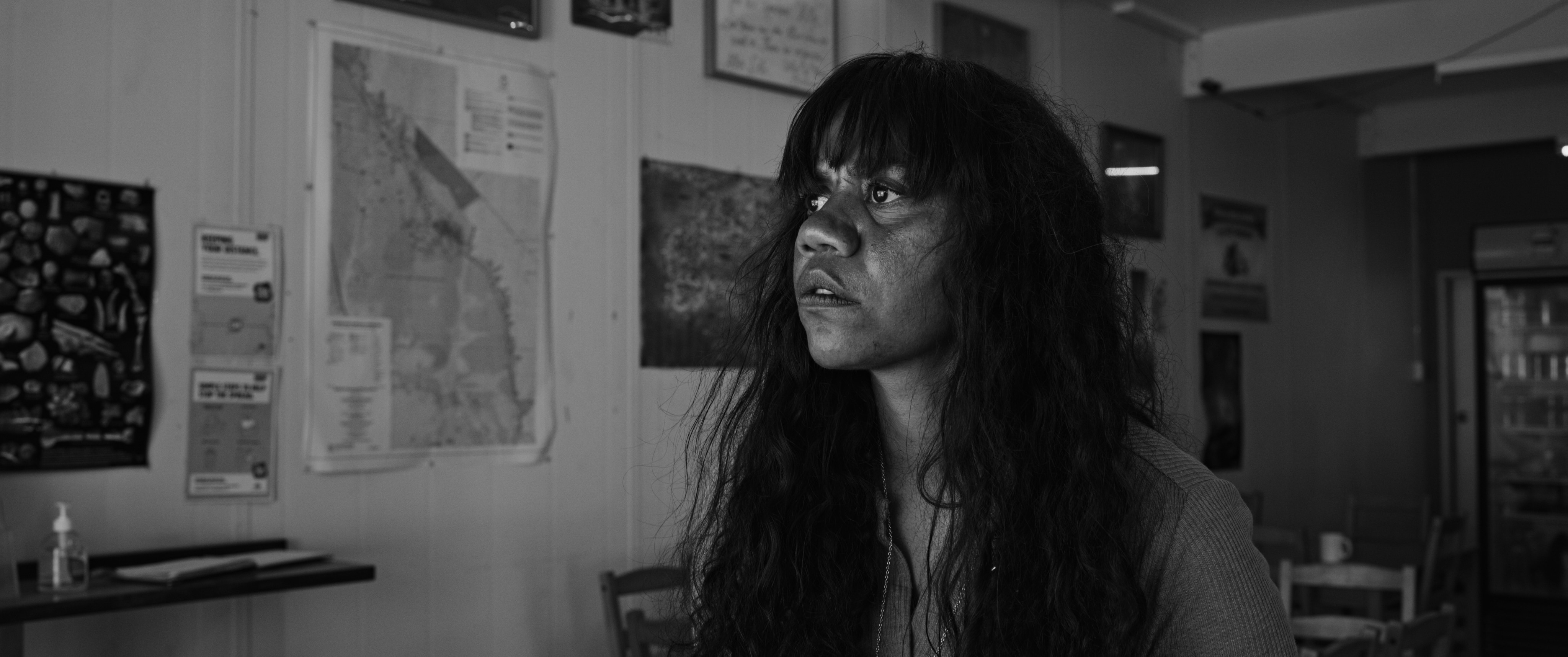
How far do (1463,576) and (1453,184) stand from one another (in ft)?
12.3

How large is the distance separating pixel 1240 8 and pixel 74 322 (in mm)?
5418

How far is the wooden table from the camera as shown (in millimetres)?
2377

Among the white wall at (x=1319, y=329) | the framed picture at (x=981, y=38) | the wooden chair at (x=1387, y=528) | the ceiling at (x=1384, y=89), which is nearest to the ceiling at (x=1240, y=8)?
the white wall at (x=1319, y=329)

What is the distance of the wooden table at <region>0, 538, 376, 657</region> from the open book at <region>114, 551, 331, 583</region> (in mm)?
12

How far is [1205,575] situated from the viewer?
1.04m

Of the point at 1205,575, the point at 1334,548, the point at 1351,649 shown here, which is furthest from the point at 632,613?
the point at 1334,548

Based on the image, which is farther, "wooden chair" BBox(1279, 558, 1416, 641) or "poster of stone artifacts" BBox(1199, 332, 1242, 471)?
"poster of stone artifacts" BBox(1199, 332, 1242, 471)

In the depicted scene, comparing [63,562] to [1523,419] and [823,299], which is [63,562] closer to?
[823,299]

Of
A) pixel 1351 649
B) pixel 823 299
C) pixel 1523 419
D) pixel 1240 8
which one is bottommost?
pixel 1351 649

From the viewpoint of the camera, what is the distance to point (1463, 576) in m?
6.17

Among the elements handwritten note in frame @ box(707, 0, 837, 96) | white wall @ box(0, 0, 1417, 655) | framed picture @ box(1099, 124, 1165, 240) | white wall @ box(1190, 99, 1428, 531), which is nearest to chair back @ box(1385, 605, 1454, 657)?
white wall @ box(0, 0, 1417, 655)

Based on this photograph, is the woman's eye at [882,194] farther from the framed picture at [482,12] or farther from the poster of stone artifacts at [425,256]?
the framed picture at [482,12]

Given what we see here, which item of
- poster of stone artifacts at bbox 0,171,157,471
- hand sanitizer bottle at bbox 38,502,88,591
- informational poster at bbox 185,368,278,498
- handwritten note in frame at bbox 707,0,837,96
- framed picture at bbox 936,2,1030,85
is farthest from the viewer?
framed picture at bbox 936,2,1030,85

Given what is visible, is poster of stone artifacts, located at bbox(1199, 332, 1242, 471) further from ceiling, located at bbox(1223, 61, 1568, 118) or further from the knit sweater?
the knit sweater
